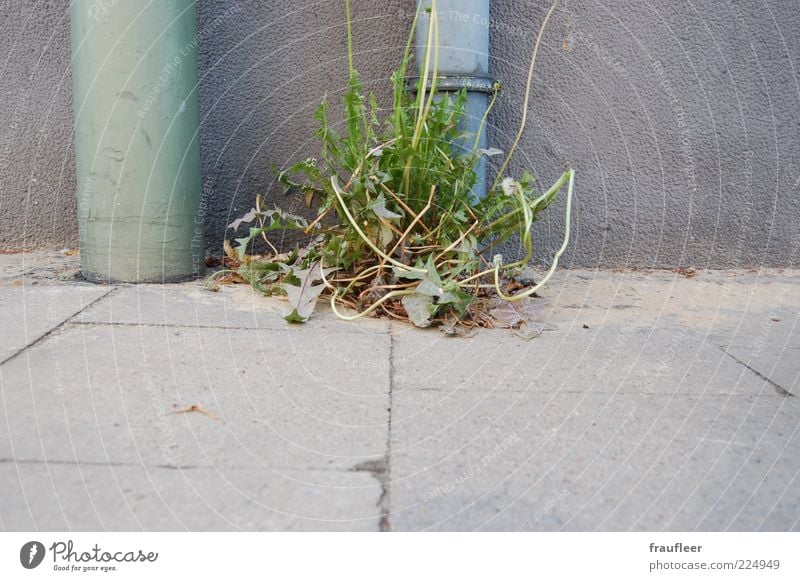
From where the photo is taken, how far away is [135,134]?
6.54ft

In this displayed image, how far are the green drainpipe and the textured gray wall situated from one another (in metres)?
0.44

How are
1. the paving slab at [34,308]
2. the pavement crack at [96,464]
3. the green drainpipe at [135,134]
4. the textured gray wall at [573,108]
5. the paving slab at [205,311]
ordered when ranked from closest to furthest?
1. the pavement crack at [96,464]
2. the paving slab at [34,308]
3. the paving slab at [205,311]
4. the green drainpipe at [135,134]
5. the textured gray wall at [573,108]

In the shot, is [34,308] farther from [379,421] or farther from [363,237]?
[379,421]

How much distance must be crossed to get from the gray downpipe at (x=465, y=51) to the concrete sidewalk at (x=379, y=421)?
28.6 inches

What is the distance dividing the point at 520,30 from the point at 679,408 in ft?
5.50

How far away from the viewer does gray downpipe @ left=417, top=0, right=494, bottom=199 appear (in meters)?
2.13

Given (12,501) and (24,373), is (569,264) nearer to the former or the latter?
(24,373)

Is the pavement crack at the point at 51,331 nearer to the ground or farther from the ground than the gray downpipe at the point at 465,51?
nearer to the ground

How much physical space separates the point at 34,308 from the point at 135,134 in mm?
562

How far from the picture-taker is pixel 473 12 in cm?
214

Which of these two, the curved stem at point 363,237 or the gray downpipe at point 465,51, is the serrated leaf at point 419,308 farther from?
the gray downpipe at point 465,51

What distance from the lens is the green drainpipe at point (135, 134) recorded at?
1.96 meters

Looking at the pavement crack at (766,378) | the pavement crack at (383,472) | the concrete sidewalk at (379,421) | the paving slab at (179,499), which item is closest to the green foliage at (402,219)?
the concrete sidewalk at (379,421)

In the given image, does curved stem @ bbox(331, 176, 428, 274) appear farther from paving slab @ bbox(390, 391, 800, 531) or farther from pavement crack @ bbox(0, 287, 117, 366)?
pavement crack @ bbox(0, 287, 117, 366)
